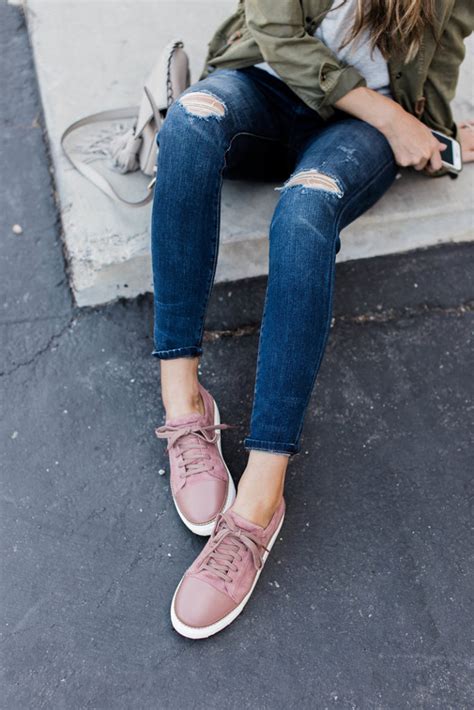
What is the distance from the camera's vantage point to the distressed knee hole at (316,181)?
5.55 ft

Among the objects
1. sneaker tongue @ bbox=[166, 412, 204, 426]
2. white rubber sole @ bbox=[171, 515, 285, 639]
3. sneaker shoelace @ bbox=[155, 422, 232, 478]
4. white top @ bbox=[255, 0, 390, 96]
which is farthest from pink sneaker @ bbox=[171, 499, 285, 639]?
white top @ bbox=[255, 0, 390, 96]

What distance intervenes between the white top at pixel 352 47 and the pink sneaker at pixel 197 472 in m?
0.96

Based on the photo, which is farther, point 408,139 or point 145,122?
point 145,122

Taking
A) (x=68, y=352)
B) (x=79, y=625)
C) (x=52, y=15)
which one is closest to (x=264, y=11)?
(x=68, y=352)

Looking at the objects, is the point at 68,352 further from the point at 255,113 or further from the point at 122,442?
the point at 255,113

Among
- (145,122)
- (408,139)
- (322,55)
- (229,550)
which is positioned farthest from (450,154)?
(229,550)

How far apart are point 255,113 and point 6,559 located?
4.25 feet

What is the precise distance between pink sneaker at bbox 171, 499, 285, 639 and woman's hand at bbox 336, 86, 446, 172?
40.1 inches

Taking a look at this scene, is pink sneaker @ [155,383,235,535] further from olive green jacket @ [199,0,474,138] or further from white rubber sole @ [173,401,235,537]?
olive green jacket @ [199,0,474,138]

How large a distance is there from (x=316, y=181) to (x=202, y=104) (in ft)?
1.14

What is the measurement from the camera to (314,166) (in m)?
1.73

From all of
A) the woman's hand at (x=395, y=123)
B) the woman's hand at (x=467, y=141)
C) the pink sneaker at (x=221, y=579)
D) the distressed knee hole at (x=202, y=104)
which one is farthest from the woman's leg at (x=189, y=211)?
the woman's hand at (x=467, y=141)

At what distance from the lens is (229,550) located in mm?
1718

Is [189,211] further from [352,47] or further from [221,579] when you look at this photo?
[221,579]
